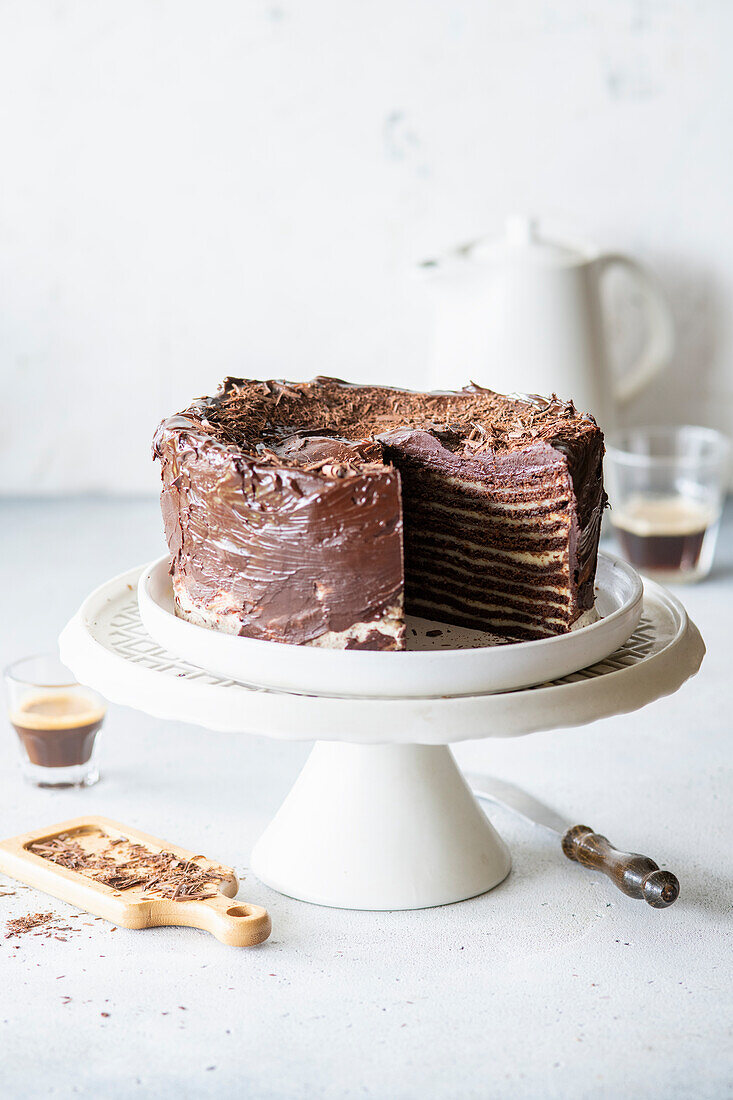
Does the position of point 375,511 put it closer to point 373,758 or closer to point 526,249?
point 373,758

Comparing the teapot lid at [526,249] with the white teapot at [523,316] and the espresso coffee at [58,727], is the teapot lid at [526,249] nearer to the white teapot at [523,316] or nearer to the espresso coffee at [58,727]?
the white teapot at [523,316]

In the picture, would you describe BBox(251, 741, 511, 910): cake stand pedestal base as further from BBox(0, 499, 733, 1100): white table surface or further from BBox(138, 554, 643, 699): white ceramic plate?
BBox(138, 554, 643, 699): white ceramic plate

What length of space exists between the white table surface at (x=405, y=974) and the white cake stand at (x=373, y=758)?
42 mm

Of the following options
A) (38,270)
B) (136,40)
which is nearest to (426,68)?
(136,40)

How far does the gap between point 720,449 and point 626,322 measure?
64 cm

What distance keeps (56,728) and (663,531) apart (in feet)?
5.10

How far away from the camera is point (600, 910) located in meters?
1.61

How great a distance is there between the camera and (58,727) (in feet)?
6.40

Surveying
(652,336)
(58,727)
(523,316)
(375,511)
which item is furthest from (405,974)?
(652,336)

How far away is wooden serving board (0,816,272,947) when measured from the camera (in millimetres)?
1528

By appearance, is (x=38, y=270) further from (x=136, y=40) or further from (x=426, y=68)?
(x=426, y=68)

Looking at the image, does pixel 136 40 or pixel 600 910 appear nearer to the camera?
pixel 600 910

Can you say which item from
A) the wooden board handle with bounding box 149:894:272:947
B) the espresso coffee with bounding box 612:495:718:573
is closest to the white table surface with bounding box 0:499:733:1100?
the wooden board handle with bounding box 149:894:272:947

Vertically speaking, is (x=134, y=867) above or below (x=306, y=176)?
below
